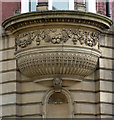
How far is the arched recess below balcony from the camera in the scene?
17.2m

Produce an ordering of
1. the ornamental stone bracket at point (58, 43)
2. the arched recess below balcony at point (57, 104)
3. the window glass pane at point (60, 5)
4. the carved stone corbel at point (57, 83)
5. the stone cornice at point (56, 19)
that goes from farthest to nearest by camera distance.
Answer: the window glass pane at point (60, 5) → the arched recess below balcony at point (57, 104) → the carved stone corbel at point (57, 83) → the ornamental stone bracket at point (58, 43) → the stone cornice at point (56, 19)

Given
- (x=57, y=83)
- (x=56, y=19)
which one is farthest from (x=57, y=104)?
(x=56, y=19)

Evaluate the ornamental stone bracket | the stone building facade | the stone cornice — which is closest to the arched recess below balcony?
the stone building facade

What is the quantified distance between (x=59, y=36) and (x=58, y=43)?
261mm

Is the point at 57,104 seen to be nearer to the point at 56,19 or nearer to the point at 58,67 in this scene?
the point at 58,67

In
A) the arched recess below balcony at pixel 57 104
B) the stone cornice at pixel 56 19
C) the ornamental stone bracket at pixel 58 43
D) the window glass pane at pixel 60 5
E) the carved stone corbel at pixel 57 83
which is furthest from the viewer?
the window glass pane at pixel 60 5

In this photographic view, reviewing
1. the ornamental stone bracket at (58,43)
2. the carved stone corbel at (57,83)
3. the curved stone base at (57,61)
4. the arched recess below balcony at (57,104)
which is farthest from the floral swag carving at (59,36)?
the arched recess below balcony at (57,104)

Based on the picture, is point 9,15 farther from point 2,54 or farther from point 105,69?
point 105,69

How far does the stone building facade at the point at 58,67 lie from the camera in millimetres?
16984

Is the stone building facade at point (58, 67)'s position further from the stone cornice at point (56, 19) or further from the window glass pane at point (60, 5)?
the window glass pane at point (60, 5)

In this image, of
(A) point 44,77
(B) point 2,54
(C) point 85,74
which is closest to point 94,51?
(C) point 85,74

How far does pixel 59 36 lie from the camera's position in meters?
17.0

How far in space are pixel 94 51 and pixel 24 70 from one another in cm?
274

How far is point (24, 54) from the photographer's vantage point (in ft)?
56.8
